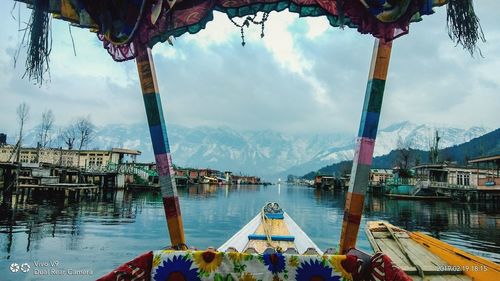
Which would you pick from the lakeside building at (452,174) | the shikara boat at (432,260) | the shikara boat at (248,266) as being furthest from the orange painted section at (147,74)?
the lakeside building at (452,174)

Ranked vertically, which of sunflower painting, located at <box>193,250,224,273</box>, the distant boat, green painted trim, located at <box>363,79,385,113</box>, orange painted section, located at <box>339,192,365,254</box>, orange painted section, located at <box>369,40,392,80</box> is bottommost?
the distant boat

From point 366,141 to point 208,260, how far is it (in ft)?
6.48

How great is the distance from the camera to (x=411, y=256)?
7.64 metres

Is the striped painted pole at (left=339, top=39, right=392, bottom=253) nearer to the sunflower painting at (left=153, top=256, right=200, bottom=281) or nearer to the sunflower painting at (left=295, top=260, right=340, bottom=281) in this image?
the sunflower painting at (left=295, top=260, right=340, bottom=281)

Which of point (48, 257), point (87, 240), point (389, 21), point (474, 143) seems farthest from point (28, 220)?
point (474, 143)

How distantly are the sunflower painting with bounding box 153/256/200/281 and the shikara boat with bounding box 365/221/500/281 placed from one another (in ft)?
14.7

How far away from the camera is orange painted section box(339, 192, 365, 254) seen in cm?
384

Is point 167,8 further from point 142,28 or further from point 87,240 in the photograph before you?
point 87,240

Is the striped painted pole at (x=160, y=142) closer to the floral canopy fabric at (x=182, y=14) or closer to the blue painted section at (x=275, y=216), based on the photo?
the floral canopy fabric at (x=182, y=14)

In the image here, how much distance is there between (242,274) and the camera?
3.12 meters

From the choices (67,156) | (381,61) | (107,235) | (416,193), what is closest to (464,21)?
(381,61)

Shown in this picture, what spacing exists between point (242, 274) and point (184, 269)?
0.49 metres

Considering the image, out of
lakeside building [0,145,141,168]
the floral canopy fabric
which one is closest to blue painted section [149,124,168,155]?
the floral canopy fabric

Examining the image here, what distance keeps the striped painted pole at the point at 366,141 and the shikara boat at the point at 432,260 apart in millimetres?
3068
